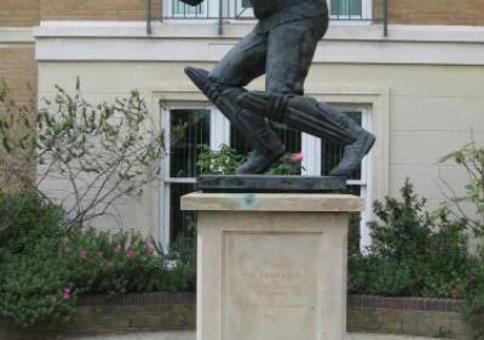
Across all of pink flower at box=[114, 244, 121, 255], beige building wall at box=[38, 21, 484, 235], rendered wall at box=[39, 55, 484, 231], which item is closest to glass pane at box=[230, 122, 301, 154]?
beige building wall at box=[38, 21, 484, 235]

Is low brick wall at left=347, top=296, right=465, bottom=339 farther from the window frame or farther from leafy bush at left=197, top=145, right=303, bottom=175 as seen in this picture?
the window frame

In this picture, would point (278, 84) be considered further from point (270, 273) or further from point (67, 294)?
point (67, 294)

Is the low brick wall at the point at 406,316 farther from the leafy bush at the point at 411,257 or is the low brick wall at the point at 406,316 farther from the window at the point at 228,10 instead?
the window at the point at 228,10

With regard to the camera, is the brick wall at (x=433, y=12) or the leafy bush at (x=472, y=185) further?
the brick wall at (x=433, y=12)

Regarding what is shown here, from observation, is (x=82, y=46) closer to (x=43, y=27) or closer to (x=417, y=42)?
(x=43, y=27)

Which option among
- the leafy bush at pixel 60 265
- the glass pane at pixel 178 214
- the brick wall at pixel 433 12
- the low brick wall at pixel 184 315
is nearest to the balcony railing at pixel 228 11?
the brick wall at pixel 433 12

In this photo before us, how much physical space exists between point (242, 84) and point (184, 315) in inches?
160

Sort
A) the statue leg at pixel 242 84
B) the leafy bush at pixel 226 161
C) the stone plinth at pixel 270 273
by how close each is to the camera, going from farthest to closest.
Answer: the leafy bush at pixel 226 161
the statue leg at pixel 242 84
the stone plinth at pixel 270 273

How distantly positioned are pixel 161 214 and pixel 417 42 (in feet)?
13.3

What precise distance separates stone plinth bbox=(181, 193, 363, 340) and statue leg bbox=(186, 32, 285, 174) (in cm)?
59

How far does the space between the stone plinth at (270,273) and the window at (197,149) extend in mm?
5964

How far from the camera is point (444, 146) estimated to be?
40.4 ft

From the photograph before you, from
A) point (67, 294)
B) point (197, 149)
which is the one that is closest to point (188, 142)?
point (197, 149)

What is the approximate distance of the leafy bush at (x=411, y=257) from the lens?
9.98 metres
